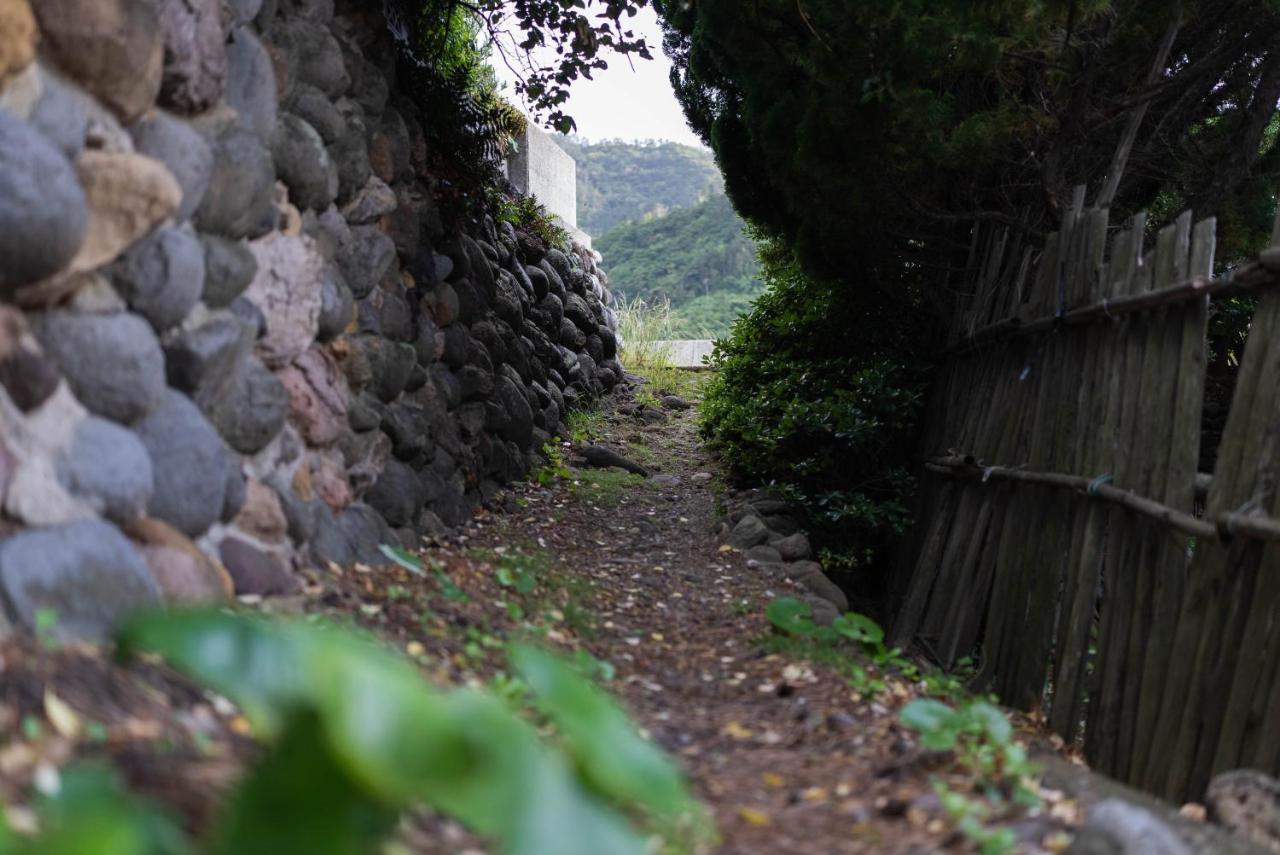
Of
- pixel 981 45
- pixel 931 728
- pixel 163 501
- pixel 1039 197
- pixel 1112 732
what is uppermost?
pixel 981 45

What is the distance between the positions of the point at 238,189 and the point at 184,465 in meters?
0.87

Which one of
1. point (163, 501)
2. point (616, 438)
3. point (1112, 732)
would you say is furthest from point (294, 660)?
point (616, 438)

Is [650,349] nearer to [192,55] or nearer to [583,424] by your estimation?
[583,424]

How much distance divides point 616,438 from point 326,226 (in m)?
4.61

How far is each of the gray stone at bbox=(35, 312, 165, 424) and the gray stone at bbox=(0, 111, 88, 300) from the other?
0.48 ft

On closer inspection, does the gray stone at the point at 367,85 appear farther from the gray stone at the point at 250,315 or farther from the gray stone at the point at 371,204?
the gray stone at the point at 250,315

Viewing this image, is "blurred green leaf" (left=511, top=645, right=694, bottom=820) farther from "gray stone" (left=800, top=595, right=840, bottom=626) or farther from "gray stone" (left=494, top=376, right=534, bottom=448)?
"gray stone" (left=494, top=376, right=534, bottom=448)

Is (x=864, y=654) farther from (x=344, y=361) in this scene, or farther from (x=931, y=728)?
(x=344, y=361)

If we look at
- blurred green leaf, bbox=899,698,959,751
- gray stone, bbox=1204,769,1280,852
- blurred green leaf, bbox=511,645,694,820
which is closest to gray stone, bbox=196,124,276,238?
blurred green leaf, bbox=511,645,694,820

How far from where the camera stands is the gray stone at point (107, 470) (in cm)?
222

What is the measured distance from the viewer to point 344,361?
4059mm

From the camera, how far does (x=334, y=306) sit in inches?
153

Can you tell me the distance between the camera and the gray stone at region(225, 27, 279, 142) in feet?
10.5

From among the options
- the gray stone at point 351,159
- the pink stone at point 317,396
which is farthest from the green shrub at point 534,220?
the pink stone at point 317,396
